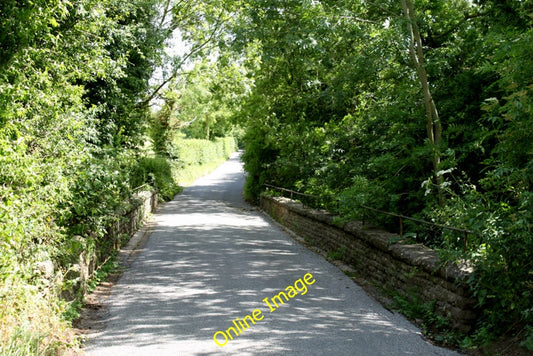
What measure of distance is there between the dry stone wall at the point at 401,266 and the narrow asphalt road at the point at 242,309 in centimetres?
42

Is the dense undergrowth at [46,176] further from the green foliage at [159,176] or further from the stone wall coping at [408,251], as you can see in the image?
the green foliage at [159,176]

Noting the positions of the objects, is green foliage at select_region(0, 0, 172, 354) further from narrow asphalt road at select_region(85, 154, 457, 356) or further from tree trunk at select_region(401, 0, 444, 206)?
tree trunk at select_region(401, 0, 444, 206)

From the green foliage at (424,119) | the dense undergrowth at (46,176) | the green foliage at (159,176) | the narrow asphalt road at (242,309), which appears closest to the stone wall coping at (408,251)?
the green foliage at (424,119)

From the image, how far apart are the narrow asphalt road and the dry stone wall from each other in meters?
0.42

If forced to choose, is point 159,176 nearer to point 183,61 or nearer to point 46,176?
point 183,61

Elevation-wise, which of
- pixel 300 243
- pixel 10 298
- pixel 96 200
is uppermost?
pixel 96 200

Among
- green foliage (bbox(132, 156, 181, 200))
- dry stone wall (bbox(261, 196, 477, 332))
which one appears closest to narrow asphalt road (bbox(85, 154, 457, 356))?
dry stone wall (bbox(261, 196, 477, 332))

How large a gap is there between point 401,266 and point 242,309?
2.48 meters

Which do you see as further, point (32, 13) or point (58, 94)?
point (58, 94)

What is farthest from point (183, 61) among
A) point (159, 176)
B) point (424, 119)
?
point (424, 119)

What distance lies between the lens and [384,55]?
30.3ft

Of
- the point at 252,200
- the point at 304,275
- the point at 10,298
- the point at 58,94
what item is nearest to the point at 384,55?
the point at 304,275

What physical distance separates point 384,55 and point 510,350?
6356 mm

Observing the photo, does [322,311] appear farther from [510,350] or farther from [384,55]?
[384,55]
